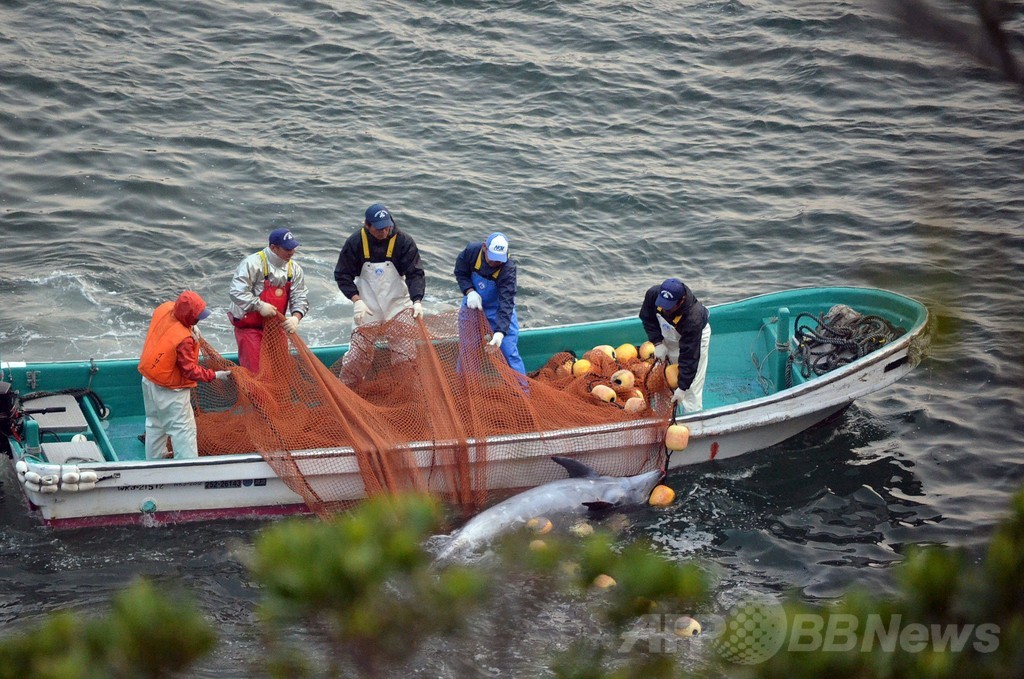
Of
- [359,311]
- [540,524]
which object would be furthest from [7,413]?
[540,524]

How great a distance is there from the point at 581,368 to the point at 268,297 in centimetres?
325

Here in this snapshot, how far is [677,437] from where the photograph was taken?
9.96 meters

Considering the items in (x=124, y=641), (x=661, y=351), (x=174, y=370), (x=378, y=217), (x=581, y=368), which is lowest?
(x=581, y=368)

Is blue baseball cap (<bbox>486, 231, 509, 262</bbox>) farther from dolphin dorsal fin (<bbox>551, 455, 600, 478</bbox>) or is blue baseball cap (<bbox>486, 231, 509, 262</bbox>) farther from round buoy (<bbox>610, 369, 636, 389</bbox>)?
dolphin dorsal fin (<bbox>551, 455, 600, 478</bbox>)

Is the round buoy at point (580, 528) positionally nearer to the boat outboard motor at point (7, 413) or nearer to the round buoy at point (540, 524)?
the round buoy at point (540, 524)

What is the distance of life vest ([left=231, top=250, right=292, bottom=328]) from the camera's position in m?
9.83

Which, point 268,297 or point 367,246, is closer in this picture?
point 268,297

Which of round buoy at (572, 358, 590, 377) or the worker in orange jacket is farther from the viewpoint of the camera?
round buoy at (572, 358, 590, 377)

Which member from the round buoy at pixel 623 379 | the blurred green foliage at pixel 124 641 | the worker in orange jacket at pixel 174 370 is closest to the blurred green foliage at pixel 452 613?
the blurred green foliage at pixel 124 641

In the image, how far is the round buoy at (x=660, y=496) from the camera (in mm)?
10094

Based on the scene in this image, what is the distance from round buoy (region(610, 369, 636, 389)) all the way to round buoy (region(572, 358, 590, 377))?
12.0 inches

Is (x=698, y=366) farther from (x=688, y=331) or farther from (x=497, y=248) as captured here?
(x=497, y=248)

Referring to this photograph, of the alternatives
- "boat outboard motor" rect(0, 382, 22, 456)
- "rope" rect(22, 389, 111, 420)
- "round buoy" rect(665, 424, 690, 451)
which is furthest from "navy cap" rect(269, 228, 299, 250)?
"round buoy" rect(665, 424, 690, 451)

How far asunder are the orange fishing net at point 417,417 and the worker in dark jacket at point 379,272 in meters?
0.33
